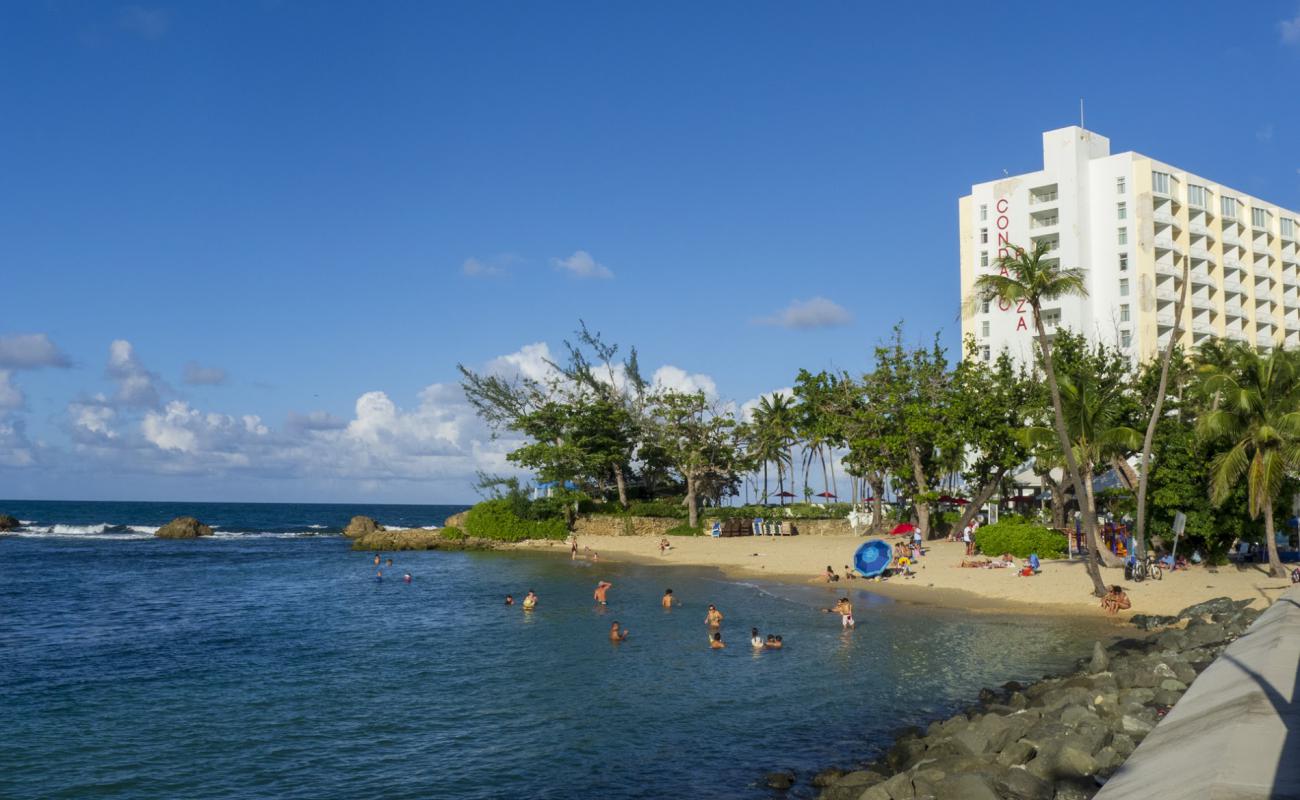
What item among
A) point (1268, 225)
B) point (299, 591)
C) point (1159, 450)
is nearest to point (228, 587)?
point (299, 591)

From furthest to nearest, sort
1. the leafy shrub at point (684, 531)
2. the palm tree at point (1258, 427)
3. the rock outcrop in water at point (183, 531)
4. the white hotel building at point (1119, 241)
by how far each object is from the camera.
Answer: the rock outcrop in water at point (183, 531)
the white hotel building at point (1119, 241)
the leafy shrub at point (684, 531)
the palm tree at point (1258, 427)

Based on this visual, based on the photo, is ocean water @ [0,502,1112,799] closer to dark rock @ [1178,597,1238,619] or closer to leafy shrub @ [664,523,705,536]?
dark rock @ [1178,597,1238,619]

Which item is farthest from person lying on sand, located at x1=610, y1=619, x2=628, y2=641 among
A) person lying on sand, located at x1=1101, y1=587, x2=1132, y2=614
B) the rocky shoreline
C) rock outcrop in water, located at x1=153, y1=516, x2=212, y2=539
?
rock outcrop in water, located at x1=153, y1=516, x2=212, y2=539

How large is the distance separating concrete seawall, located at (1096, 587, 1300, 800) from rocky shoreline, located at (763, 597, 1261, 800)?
748 millimetres

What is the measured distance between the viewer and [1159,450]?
3884 centimetres

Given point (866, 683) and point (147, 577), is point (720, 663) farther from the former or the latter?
point (147, 577)

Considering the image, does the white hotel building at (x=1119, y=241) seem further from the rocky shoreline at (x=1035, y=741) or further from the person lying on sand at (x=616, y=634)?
the rocky shoreline at (x=1035, y=741)

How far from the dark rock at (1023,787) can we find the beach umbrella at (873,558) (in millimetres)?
30985

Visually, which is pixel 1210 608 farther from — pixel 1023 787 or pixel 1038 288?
pixel 1023 787

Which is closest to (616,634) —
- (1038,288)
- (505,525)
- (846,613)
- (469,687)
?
(469,687)

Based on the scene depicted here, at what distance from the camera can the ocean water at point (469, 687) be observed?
18312 millimetres

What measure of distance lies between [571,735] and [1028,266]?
23474 millimetres

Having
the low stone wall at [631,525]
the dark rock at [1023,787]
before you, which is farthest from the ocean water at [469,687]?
the low stone wall at [631,525]

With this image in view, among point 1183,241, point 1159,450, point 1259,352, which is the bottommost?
point 1159,450
